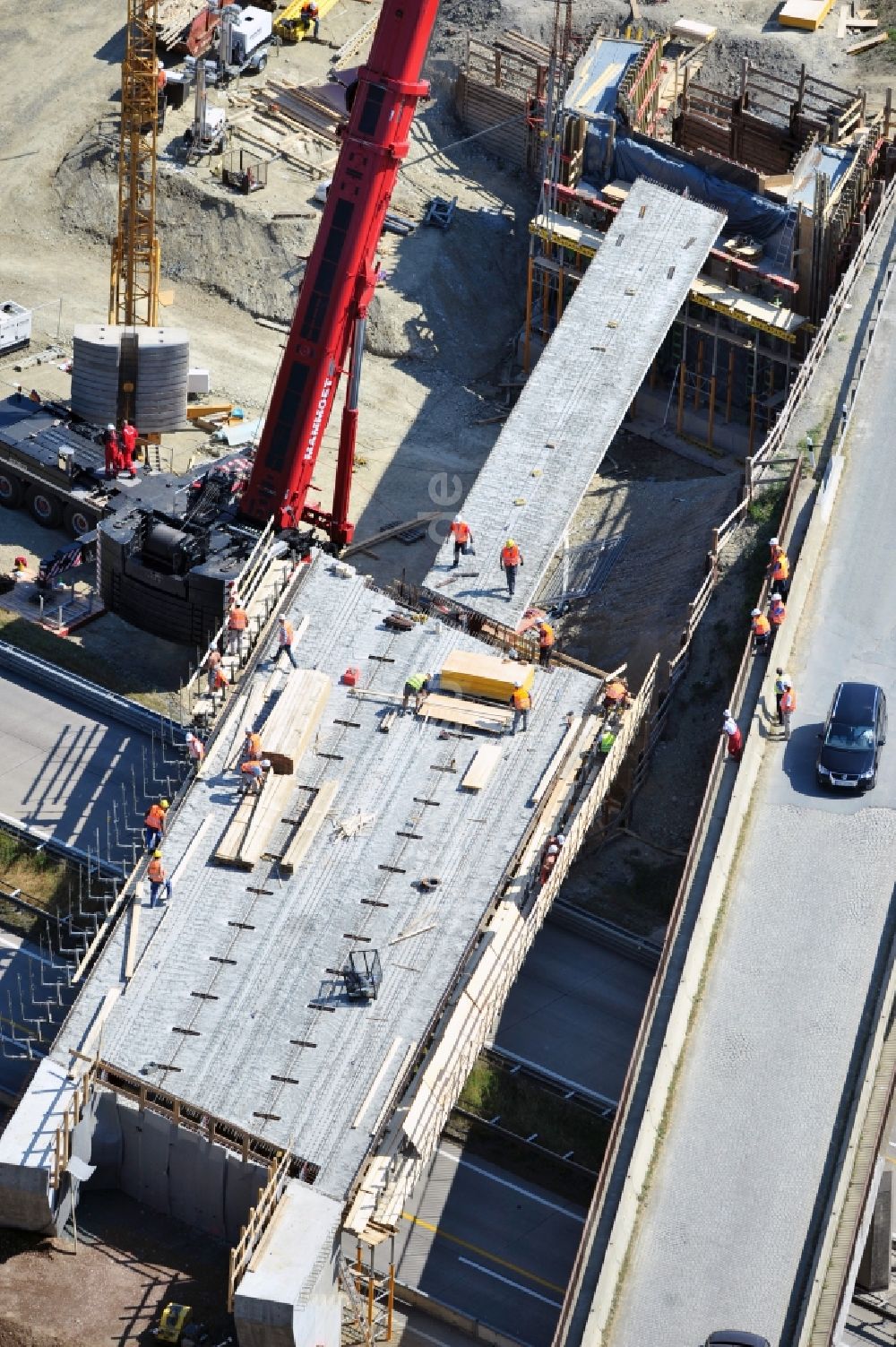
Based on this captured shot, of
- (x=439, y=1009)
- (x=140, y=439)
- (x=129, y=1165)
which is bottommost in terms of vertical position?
(x=129, y=1165)

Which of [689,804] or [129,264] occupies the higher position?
[129,264]

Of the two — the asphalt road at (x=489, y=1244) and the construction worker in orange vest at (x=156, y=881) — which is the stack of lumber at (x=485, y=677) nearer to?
the construction worker in orange vest at (x=156, y=881)

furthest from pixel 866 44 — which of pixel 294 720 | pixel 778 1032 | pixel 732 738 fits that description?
pixel 778 1032

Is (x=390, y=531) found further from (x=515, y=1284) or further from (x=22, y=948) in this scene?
(x=515, y=1284)

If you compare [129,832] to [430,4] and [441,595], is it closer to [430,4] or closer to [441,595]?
[441,595]

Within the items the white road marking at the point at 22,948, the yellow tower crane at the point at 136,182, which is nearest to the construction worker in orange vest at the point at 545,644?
the white road marking at the point at 22,948

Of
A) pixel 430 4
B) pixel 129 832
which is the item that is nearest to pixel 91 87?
pixel 430 4
